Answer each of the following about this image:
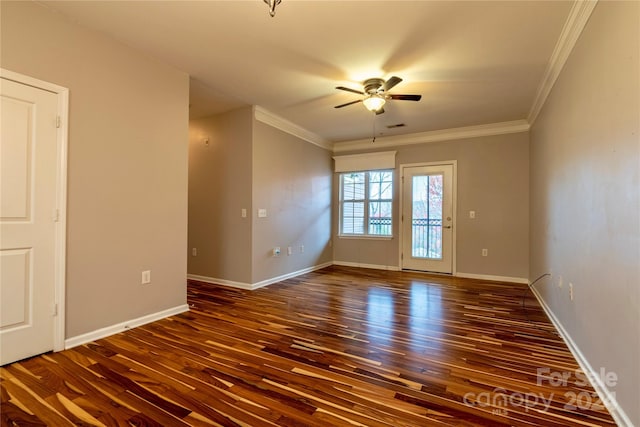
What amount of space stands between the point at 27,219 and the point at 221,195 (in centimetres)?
245

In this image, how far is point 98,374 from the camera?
1926 mm

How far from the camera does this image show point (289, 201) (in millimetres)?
4957

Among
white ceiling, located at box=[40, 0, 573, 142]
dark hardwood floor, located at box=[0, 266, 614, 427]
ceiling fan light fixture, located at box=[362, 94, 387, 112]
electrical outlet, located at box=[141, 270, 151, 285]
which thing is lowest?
dark hardwood floor, located at box=[0, 266, 614, 427]

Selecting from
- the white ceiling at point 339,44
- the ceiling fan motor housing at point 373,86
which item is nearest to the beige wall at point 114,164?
the white ceiling at point 339,44

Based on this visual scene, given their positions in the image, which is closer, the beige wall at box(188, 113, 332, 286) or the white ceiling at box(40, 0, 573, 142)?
the white ceiling at box(40, 0, 573, 142)

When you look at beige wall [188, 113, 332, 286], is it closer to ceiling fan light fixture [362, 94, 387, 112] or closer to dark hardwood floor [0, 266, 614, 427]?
dark hardwood floor [0, 266, 614, 427]

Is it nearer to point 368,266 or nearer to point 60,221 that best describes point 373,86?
point 60,221

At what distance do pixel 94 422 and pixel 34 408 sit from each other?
0.41 metres

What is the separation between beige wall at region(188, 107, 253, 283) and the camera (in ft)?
13.9

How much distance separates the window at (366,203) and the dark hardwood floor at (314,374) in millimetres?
2768

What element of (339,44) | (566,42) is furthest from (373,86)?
(566,42)

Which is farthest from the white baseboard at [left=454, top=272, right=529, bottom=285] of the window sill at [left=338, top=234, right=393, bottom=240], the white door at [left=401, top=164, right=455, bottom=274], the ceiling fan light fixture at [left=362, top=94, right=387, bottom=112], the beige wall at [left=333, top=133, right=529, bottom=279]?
the ceiling fan light fixture at [left=362, top=94, right=387, bottom=112]

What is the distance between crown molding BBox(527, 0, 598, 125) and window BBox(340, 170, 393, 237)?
284 centimetres

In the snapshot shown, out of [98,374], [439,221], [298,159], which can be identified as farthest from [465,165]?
[98,374]
